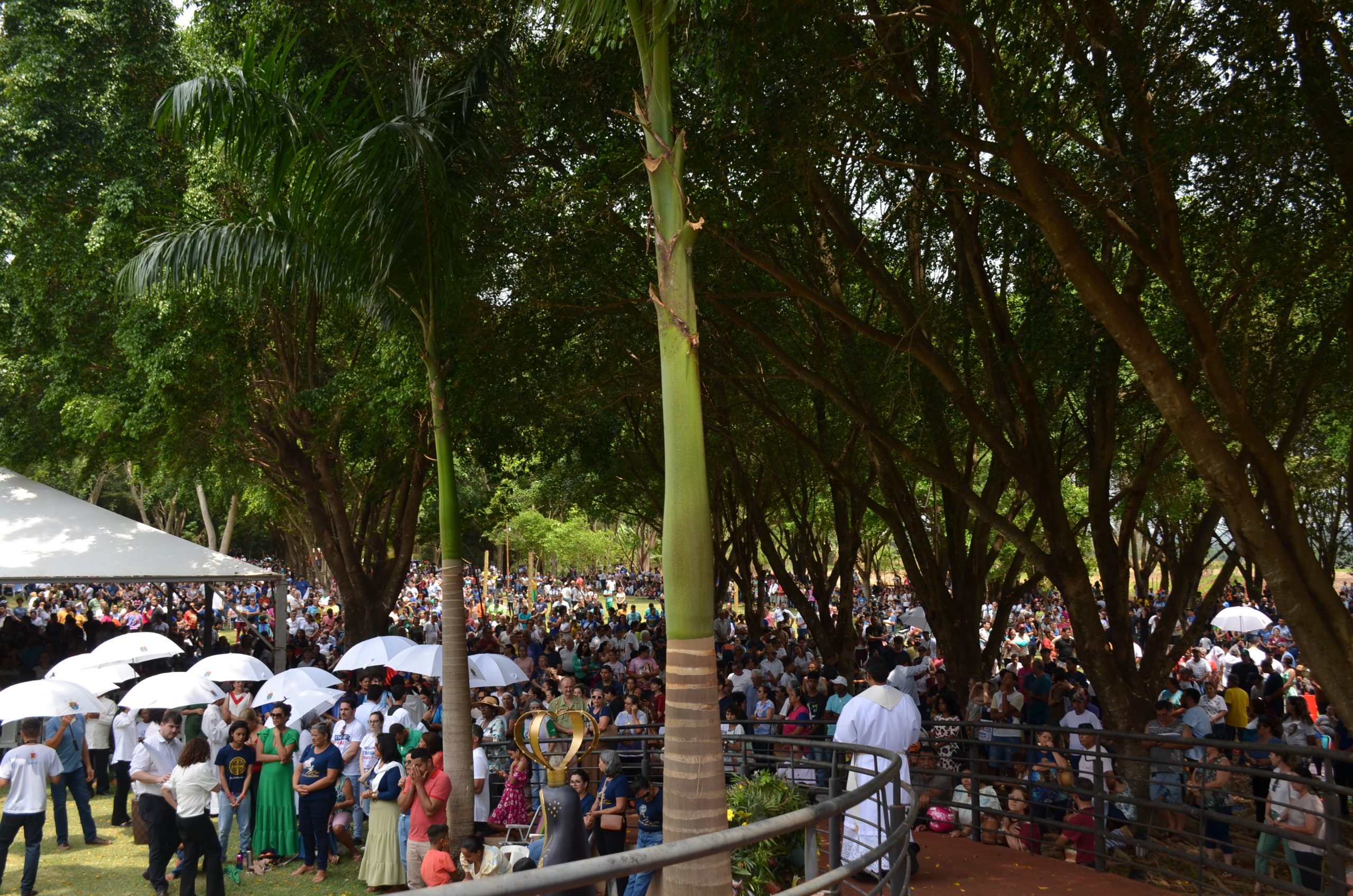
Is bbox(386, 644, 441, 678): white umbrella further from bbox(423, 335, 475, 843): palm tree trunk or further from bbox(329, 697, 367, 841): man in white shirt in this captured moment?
bbox(423, 335, 475, 843): palm tree trunk

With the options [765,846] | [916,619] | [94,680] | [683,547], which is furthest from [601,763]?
[916,619]

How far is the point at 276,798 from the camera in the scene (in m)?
11.0

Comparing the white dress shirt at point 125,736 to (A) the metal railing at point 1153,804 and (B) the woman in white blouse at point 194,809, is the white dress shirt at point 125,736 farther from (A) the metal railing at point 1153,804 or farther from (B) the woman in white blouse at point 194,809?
(A) the metal railing at point 1153,804

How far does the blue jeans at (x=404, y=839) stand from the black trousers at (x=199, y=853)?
1577 millimetres

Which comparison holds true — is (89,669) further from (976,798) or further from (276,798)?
(976,798)

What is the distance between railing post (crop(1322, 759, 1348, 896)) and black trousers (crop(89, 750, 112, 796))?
1386 centimetres

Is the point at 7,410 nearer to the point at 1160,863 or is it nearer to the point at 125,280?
the point at 125,280

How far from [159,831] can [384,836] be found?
1979 mm

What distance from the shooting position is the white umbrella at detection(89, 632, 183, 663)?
14.4 metres

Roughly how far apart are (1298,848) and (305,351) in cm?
1814

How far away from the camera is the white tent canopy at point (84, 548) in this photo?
17.7 metres

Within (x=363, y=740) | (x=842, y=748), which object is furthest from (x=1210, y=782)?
(x=363, y=740)

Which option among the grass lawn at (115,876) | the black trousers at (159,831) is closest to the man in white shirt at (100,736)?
the grass lawn at (115,876)

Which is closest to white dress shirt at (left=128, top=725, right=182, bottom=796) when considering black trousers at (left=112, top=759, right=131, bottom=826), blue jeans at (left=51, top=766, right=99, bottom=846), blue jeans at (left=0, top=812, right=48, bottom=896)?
blue jeans at (left=0, top=812, right=48, bottom=896)
